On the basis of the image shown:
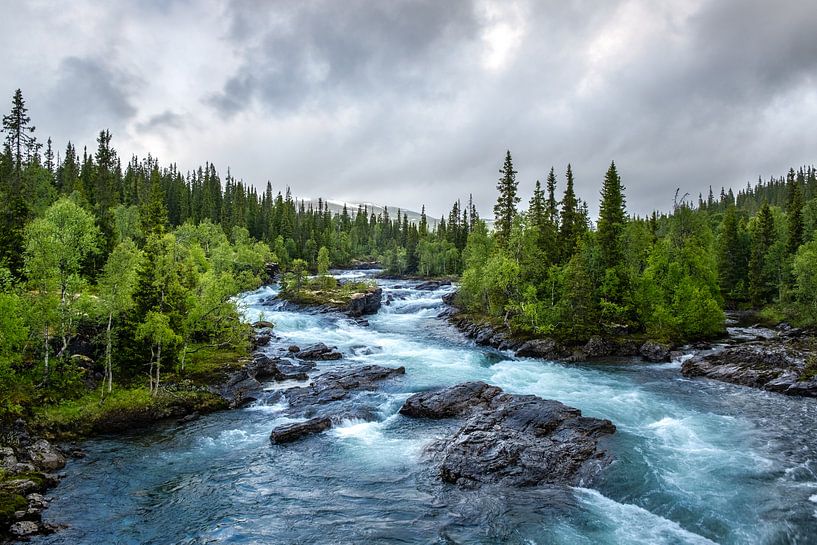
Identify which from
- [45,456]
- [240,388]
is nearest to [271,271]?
[240,388]

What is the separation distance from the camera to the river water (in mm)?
17531

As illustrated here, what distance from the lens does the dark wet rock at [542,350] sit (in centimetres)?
4772

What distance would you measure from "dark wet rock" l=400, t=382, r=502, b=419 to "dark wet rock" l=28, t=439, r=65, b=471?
18555 millimetres

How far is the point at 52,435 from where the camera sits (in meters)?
25.4

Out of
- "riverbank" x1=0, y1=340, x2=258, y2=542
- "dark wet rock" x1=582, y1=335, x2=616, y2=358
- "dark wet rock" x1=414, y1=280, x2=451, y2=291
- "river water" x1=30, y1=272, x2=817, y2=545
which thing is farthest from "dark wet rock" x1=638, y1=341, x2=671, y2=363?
"dark wet rock" x1=414, y1=280, x2=451, y2=291

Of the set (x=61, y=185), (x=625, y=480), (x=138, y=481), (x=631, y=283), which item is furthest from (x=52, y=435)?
(x=61, y=185)

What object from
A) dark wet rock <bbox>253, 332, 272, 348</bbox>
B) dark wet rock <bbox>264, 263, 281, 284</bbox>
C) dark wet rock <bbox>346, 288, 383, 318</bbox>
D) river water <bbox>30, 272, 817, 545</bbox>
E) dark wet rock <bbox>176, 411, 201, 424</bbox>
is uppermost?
dark wet rock <bbox>264, 263, 281, 284</bbox>

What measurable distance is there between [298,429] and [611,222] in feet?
159

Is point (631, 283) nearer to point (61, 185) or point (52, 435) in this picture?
point (52, 435)

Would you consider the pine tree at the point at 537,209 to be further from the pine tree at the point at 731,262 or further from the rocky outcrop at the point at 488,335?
the pine tree at the point at 731,262

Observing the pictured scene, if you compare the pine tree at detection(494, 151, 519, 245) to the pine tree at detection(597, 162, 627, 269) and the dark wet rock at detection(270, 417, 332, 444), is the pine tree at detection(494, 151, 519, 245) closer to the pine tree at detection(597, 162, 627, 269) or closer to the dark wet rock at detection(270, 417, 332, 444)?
the pine tree at detection(597, 162, 627, 269)

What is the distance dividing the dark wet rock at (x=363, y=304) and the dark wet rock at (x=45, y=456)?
164ft

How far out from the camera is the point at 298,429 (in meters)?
27.3

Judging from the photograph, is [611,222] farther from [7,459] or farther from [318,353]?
[7,459]
